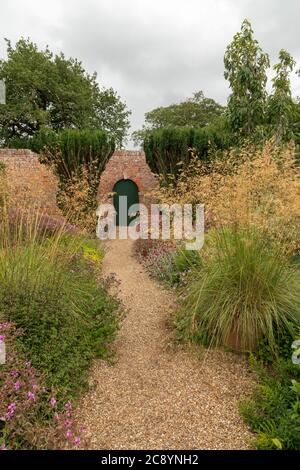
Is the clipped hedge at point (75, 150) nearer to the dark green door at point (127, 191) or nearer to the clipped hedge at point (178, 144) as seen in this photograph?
the clipped hedge at point (178, 144)

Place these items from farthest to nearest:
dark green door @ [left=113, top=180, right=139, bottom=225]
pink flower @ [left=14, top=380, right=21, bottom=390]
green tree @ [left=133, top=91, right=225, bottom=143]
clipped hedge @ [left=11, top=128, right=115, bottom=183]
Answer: green tree @ [left=133, top=91, right=225, bottom=143] → dark green door @ [left=113, top=180, right=139, bottom=225] → clipped hedge @ [left=11, top=128, right=115, bottom=183] → pink flower @ [left=14, top=380, right=21, bottom=390]

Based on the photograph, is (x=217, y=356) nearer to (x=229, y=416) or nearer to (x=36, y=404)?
(x=229, y=416)

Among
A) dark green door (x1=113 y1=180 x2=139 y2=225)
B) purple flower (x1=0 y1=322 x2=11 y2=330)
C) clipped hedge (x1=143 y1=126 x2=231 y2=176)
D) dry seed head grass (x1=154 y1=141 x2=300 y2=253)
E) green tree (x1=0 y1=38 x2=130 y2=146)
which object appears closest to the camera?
purple flower (x1=0 y1=322 x2=11 y2=330)

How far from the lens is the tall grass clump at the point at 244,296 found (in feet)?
7.51

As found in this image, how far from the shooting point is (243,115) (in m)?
6.39

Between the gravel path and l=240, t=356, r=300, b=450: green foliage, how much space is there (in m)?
0.10

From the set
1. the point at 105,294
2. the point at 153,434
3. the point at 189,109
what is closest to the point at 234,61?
the point at 105,294

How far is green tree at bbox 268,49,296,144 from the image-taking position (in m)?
5.95

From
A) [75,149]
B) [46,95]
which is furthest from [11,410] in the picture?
[46,95]

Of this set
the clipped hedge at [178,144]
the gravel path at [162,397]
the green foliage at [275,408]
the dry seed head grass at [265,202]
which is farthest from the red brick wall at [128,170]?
the green foliage at [275,408]

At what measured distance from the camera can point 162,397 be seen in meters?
2.09

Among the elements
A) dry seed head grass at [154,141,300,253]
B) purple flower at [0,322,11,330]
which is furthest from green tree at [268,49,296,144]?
purple flower at [0,322,11,330]

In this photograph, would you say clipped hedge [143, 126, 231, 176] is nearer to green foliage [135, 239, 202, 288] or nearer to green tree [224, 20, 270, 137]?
green tree [224, 20, 270, 137]

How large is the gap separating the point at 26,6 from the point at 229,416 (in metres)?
4.97
